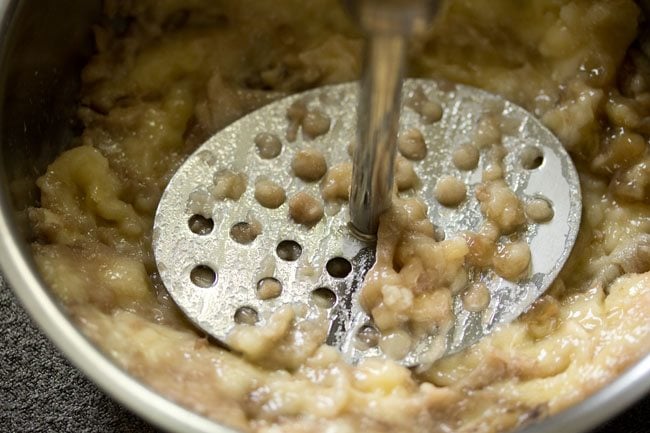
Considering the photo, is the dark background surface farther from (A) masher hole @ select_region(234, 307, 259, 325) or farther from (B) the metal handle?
(B) the metal handle

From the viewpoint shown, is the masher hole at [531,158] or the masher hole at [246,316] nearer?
the masher hole at [246,316]

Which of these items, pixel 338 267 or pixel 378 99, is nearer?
pixel 378 99

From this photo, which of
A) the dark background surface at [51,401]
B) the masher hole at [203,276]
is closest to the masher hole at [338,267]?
the masher hole at [203,276]

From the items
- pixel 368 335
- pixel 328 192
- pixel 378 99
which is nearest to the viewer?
pixel 378 99

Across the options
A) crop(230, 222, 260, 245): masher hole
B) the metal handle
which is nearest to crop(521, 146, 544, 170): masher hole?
the metal handle

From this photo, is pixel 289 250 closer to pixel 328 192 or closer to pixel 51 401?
pixel 328 192

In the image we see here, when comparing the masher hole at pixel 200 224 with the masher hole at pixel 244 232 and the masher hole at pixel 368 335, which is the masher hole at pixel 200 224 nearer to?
the masher hole at pixel 244 232

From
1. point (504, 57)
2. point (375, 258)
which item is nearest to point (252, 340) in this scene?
point (375, 258)

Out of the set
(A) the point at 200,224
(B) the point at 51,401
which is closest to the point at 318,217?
(A) the point at 200,224
